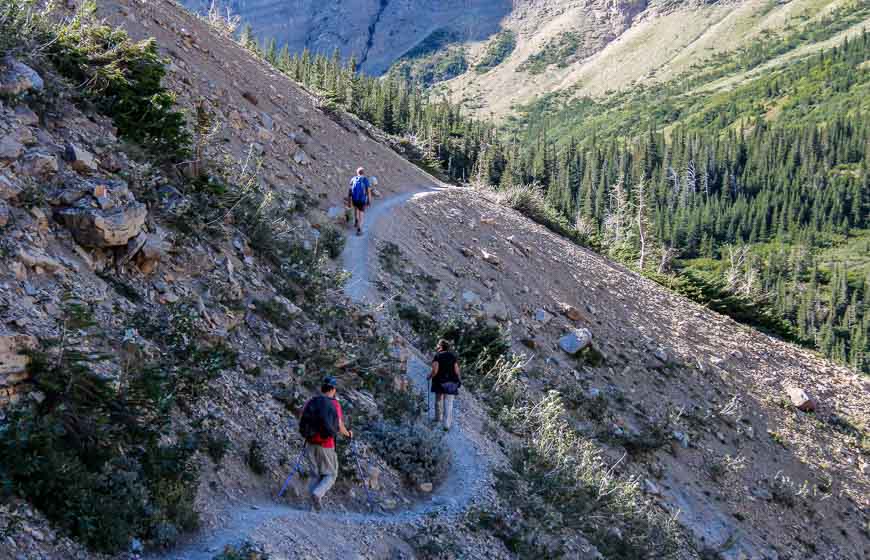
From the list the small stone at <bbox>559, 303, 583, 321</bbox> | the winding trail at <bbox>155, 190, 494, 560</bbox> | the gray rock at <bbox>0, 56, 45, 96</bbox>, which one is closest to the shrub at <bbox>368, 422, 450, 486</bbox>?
the winding trail at <bbox>155, 190, 494, 560</bbox>

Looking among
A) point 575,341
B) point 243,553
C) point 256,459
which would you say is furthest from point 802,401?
point 243,553

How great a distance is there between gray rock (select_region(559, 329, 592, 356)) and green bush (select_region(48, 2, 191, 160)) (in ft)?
34.2

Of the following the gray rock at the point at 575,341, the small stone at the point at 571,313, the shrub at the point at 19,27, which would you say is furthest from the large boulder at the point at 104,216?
the small stone at the point at 571,313

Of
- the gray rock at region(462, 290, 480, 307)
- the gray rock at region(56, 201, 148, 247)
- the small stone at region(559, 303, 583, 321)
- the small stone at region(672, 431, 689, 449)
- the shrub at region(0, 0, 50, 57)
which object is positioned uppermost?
the shrub at region(0, 0, 50, 57)

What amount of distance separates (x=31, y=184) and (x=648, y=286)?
21526 mm

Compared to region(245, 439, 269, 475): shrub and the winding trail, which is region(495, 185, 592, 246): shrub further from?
region(245, 439, 269, 475): shrub

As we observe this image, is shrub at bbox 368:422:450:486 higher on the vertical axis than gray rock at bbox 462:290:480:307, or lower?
lower

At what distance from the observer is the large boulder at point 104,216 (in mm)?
7238

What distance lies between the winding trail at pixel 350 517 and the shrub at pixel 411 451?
242 millimetres

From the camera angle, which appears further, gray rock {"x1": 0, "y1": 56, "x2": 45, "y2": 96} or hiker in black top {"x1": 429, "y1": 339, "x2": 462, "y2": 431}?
hiker in black top {"x1": 429, "y1": 339, "x2": 462, "y2": 431}

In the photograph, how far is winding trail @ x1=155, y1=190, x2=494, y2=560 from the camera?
18.2 ft

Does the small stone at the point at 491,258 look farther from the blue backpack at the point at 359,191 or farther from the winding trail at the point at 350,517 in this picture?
the winding trail at the point at 350,517

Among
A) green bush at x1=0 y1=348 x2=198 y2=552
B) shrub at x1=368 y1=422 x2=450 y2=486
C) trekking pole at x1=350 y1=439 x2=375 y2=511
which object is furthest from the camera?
shrub at x1=368 y1=422 x2=450 y2=486

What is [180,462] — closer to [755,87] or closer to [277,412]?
[277,412]
